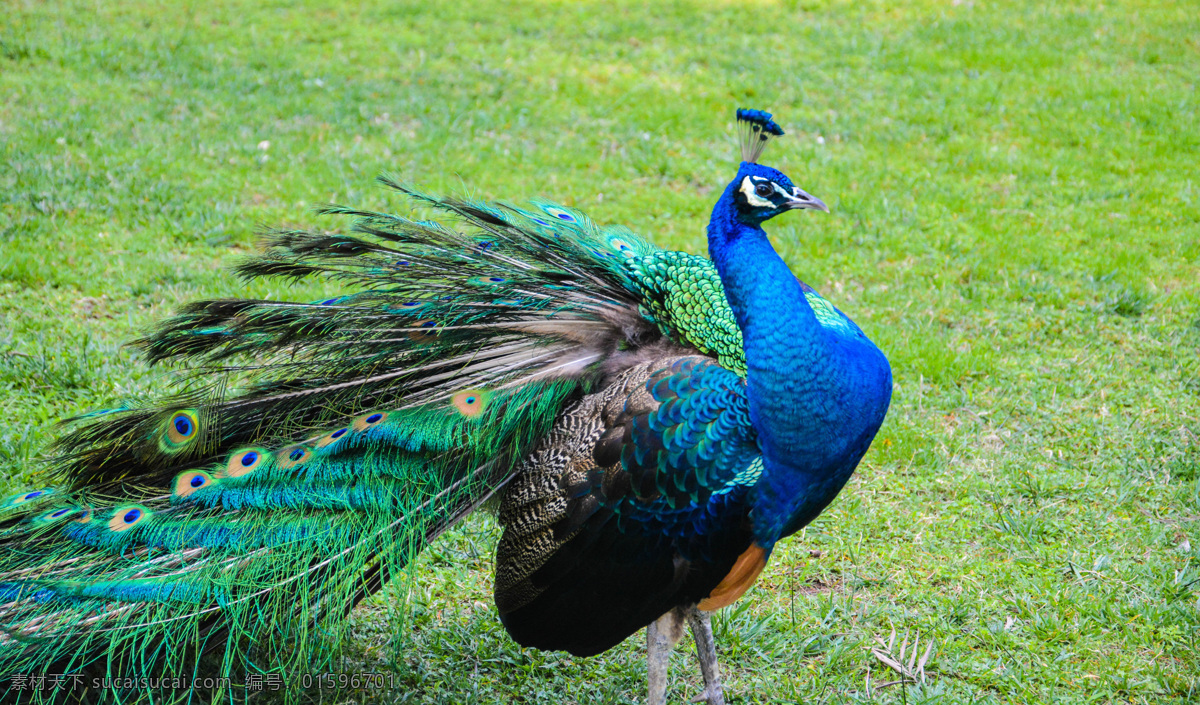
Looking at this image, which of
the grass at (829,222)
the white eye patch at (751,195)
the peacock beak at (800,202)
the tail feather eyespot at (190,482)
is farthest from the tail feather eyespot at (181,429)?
the peacock beak at (800,202)

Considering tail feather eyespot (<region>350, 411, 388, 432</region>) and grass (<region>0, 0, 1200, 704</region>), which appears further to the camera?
grass (<region>0, 0, 1200, 704</region>)


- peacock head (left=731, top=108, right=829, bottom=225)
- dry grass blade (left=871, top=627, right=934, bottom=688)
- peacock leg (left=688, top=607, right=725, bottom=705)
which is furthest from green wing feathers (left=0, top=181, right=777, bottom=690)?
dry grass blade (left=871, top=627, right=934, bottom=688)

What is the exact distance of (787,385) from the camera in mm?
2543

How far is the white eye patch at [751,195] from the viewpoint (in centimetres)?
269

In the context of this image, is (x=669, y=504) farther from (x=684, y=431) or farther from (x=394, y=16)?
(x=394, y=16)

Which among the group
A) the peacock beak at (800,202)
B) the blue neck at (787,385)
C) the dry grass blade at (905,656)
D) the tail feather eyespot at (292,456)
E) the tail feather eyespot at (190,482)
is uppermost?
the peacock beak at (800,202)

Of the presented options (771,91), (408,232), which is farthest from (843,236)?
(408,232)

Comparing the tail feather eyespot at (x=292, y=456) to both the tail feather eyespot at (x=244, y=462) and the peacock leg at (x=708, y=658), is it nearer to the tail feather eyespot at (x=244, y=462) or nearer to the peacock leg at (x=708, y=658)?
the tail feather eyespot at (x=244, y=462)

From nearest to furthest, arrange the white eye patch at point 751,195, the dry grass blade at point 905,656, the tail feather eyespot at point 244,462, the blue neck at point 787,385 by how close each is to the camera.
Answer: the blue neck at point 787,385
the white eye patch at point 751,195
the tail feather eyespot at point 244,462
the dry grass blade at point 905,656

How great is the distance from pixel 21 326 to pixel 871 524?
13.8 ft

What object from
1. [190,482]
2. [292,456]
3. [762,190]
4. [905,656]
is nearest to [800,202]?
[762,190]

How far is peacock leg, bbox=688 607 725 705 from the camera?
10.3ft

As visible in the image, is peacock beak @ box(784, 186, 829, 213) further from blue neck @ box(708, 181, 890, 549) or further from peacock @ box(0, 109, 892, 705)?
blue neck @ box(708, 181, 890, 549)

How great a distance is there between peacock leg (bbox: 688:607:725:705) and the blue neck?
0.56 m
